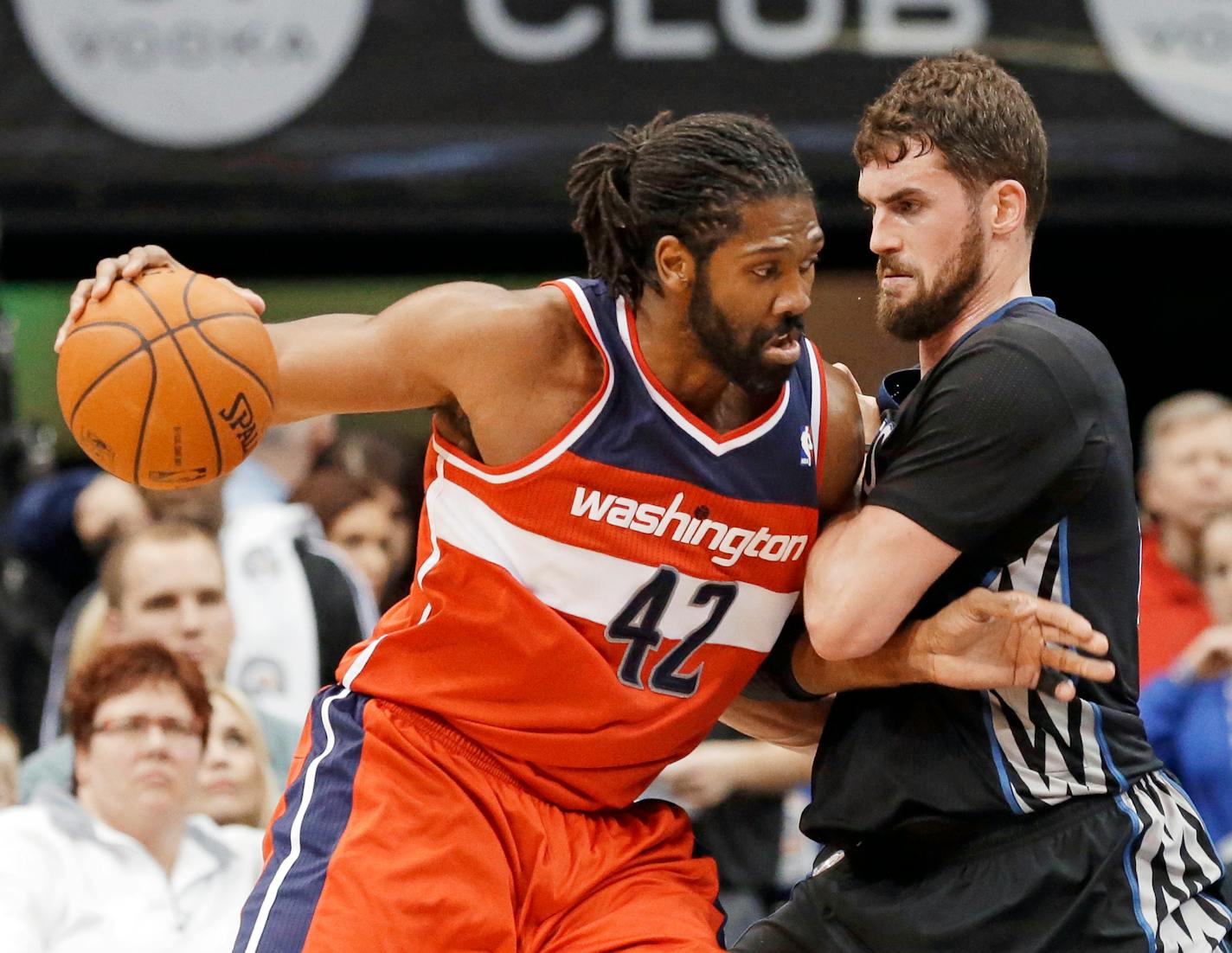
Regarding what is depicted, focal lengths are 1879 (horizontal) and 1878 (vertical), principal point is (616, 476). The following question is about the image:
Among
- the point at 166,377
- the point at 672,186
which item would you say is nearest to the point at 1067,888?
the point at 672,186

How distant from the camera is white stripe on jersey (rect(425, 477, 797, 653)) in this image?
11.4 ft

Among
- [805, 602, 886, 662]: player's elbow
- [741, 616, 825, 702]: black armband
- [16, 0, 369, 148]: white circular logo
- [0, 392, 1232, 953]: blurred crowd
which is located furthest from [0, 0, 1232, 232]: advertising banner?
[805, 602, 886, 662]: player's elbow

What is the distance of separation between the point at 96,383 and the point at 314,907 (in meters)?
1.02

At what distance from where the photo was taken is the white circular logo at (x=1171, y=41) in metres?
7.11

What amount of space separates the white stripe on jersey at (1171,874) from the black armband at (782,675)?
678 millimetres

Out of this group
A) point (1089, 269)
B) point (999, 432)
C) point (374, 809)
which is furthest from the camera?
point (1089, 269)

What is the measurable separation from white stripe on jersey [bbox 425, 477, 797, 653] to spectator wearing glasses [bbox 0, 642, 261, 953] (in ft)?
5.88

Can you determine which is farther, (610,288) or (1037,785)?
(610,288)

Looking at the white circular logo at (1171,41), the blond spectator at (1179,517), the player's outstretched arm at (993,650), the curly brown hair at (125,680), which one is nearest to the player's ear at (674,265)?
the player's outstretched arm at (993,650)

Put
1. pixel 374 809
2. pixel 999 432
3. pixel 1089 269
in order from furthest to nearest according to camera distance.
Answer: pixel 1089 269 → pixel 374 809 → pixel 999 432

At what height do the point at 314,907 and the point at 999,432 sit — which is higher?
the point at 999,432

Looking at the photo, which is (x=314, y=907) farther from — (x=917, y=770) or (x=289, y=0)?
(x=289, y=0)

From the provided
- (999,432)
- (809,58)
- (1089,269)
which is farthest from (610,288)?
(1089,269)

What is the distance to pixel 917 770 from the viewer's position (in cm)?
343
